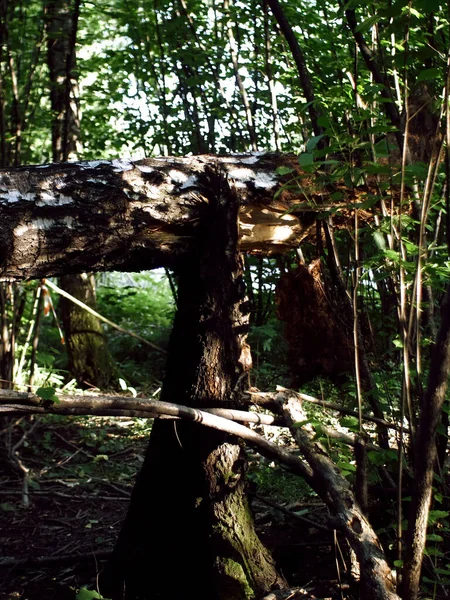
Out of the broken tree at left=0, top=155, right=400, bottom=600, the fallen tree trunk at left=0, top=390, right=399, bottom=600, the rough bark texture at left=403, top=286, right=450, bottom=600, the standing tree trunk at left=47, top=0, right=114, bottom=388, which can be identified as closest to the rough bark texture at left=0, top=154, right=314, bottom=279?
the broken tree at left=0, top=155, right=400, bottom=600

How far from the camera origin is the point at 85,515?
11.9 ft

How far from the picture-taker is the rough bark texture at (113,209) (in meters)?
2.46

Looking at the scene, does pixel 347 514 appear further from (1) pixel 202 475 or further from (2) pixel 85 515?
(2) pixel 85 515

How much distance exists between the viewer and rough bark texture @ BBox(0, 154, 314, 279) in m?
2.46

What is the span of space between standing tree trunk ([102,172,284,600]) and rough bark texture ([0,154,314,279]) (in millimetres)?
128

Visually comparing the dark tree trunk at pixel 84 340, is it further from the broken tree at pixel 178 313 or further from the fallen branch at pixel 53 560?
the broken tree at pixel 178 313

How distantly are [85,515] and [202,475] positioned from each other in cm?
138

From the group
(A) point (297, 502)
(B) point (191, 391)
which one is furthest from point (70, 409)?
(A) point (297, 502)

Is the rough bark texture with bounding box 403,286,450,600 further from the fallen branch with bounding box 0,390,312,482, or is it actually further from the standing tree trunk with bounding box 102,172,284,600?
the standing tree trunk with bounding box 102,172,284,600

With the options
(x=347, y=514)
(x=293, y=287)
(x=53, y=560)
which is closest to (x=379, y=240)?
(x=293, y=287)

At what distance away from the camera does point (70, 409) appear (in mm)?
2035

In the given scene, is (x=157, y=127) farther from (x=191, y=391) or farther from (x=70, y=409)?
(x=70, y=409)

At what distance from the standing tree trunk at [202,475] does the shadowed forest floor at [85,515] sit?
268mm

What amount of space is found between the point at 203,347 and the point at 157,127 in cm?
383
